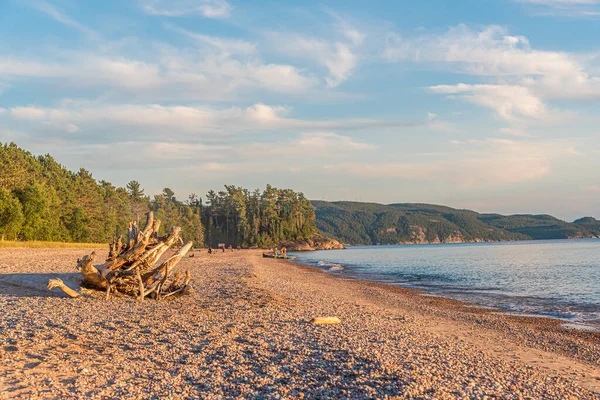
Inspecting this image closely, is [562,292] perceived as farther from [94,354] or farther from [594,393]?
[94,354]

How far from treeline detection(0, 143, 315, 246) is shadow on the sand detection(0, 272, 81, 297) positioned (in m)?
47.2

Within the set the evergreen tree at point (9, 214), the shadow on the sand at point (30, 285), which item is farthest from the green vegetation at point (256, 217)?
the shadow on the sand at point (30, 285)

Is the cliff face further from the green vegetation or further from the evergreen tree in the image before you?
the evergreen tree

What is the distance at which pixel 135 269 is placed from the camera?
1816 cm

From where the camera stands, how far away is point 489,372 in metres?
9.99

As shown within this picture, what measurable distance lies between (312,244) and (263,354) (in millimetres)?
165748

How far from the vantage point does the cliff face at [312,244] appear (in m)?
168

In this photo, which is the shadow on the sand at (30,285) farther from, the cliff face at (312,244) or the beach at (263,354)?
the cliff face at (312,244)

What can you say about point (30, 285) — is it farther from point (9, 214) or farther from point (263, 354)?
point (9, 214)

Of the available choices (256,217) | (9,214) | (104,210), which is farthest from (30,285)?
(256,217)

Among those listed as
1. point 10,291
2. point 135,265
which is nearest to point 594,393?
point 135,265

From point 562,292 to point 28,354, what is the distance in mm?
33013

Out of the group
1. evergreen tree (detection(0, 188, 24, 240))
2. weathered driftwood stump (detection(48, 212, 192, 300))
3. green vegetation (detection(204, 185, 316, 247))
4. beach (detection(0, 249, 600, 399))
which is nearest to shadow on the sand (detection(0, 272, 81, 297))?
beach (detection(0, 249, 600, 399))

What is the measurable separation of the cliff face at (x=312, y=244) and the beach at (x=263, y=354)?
150 meters
